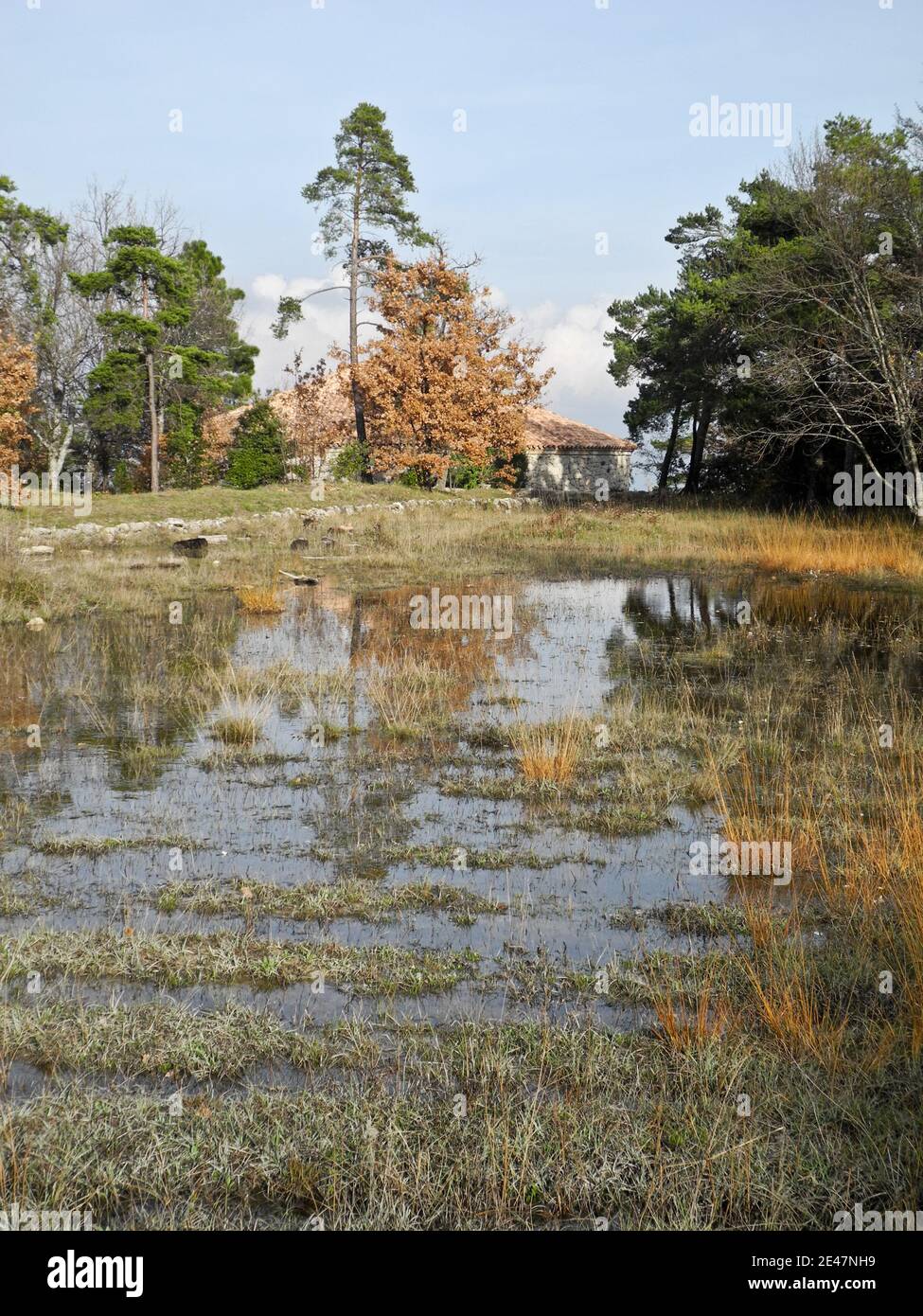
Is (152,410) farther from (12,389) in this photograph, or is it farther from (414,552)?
(414,552)

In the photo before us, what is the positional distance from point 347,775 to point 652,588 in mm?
12317

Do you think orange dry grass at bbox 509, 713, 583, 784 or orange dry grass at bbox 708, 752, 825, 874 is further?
orange dry grass at bbox 509, 713, 583, 784

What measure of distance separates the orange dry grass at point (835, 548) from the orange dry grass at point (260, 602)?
33.2ft

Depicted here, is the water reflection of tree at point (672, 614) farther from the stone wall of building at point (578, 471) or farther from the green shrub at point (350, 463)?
the stone wall of building at point (578, 471)

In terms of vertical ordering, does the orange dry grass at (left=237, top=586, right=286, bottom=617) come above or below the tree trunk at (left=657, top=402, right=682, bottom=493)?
below

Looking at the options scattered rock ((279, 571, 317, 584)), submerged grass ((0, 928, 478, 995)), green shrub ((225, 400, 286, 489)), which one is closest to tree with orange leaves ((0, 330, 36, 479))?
green shrub ((225, 400, 286, 489))

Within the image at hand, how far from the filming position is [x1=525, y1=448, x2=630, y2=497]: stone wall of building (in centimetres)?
5278

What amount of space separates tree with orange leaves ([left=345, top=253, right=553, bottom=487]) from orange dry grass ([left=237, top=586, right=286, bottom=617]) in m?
24.4

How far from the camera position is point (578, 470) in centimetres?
5412

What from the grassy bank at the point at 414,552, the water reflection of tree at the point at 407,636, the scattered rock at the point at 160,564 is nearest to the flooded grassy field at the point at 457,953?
the water reflection of tree at the point at 407,636

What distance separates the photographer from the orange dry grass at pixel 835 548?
64.2 feet

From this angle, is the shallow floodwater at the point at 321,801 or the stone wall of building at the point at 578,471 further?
the stone wall of building at the point at 578,471

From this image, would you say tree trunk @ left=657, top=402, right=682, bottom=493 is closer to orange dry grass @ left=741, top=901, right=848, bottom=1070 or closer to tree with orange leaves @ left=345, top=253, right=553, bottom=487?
tree with orange leaves @ left=345, top=253, right=553, bottom=487

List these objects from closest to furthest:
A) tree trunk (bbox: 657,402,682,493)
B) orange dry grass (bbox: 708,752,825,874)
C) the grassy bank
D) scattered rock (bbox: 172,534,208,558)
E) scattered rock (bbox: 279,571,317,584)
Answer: orange dry grass (bbox: 708,752,825,874)
the grassy bank
scattered rock (bbox: 279,571,317,584)
scattered rock (bbox: 172,534,208,558)
tree trunk (bbox: 657,402,682,493)
